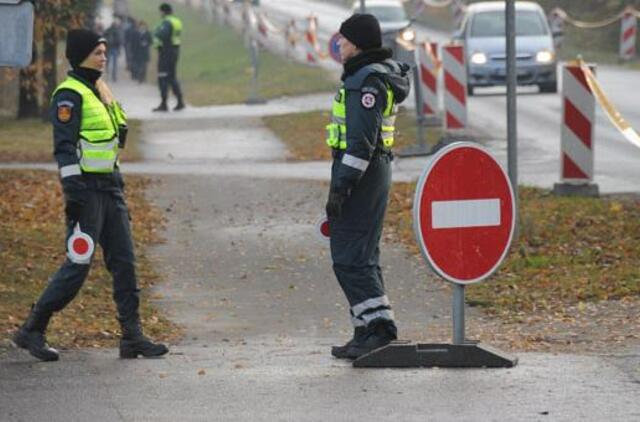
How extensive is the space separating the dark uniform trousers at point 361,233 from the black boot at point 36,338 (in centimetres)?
158

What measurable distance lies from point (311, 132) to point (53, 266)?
46.1 ft

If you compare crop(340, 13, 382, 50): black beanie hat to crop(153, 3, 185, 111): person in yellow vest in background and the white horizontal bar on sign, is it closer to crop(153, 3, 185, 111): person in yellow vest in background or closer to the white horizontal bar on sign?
the white horizontal bar on sign

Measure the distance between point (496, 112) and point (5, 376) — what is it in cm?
2157

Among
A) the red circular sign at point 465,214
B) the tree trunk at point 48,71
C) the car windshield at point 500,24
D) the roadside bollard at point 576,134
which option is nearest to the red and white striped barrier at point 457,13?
the car windshield at point 500,24

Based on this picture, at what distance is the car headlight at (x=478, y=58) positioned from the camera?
33750 mm

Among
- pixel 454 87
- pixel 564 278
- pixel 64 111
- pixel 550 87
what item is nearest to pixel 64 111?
pixel 64 111

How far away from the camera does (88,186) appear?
9875 millimetres

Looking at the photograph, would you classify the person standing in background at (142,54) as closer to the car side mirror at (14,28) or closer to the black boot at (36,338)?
the car side mirror at (14,28)

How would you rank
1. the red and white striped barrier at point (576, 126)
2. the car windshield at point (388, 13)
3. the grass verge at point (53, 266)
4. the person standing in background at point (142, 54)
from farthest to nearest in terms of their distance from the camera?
the person standing in background at point (142, 54) < the car windshield at point (388, 13) < the red and white striped barrier at point (576, 126) < the grass verge at point (53, 266)

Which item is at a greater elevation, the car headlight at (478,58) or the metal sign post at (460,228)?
the metal sign post at (460,228)

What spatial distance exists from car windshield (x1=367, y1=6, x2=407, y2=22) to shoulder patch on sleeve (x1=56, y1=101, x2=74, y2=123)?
37.7 m

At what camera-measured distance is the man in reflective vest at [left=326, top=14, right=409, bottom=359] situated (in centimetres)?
945

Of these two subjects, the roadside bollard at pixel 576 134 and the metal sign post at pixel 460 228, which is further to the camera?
the roadside bollard at pixel 576 134

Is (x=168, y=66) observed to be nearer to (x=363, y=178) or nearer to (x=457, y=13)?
(x=363, y=178)
